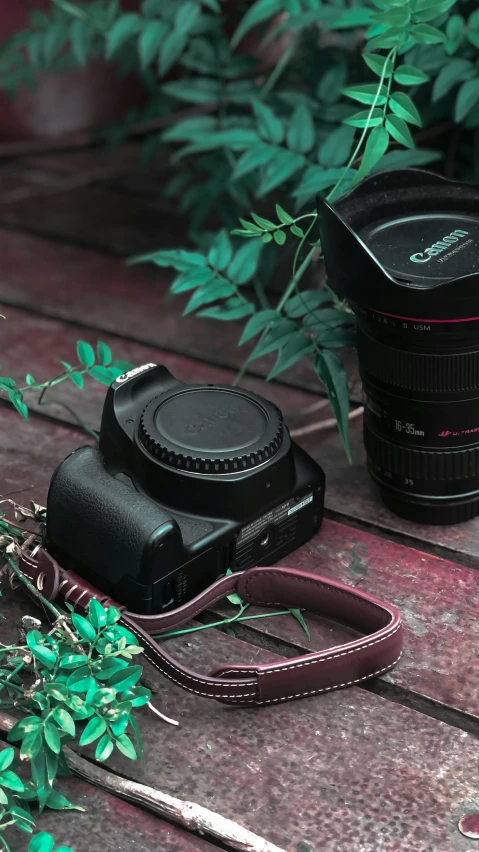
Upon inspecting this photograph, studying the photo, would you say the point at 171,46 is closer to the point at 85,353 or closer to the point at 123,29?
the point at 123,29

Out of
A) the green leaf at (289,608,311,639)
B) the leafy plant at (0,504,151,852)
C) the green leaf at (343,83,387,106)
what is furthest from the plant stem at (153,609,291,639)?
the green leaf at (343,83,387,106)

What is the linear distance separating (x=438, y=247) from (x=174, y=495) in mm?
382

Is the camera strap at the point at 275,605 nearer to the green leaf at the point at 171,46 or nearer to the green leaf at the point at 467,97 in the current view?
the green leaf at the point at 467,97

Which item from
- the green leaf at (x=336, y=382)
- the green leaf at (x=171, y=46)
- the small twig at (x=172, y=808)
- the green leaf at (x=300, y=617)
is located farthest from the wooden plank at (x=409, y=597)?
the green leaf at (x=171, y=46)

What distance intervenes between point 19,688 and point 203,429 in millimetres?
316

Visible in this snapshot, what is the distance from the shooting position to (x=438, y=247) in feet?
3.59

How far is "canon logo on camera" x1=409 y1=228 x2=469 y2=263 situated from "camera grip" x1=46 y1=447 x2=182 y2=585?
0.37 m

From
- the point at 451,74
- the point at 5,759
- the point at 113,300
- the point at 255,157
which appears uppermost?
the point at 451,74

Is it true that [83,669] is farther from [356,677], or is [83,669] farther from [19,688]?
[356,677]

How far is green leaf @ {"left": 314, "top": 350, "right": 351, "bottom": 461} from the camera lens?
1.19 meters

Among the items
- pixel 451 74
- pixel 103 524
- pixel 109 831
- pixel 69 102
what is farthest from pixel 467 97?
pixel 69 102

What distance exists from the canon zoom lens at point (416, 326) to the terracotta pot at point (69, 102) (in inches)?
52.3

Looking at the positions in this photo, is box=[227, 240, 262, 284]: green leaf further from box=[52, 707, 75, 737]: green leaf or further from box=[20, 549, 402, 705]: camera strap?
box=[52, 707, 75, 737]: green leaf

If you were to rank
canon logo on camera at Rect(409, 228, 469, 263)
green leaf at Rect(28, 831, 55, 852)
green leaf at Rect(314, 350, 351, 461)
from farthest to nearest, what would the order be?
green leaf at Rect(314, 350, 351, 461), canon logo on camera at Rect(409, 228, 469, 263), green leaf at Rect(28, 831, 55, 852)
